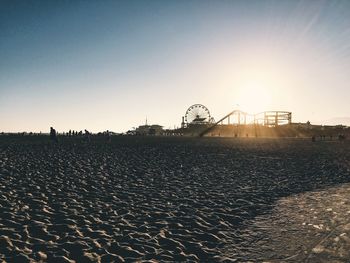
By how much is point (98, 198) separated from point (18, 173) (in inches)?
285

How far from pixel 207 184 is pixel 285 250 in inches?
327

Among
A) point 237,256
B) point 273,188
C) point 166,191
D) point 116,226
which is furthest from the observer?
A: point 273,188

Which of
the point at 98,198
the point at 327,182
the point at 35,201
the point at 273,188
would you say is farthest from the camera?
the point at 327,182

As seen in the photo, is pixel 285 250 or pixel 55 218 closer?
pixel 285 250

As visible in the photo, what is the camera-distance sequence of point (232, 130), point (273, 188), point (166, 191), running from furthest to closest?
point (232, 130)
point (273, 188)
point (166, 191)

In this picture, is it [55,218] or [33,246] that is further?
[55,218]

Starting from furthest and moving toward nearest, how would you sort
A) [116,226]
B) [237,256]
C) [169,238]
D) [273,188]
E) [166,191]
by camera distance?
1. [273,188]
2. [166,191]
3. [116,226]
4. [169,238]
5. [237,256]

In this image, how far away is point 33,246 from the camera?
725cm

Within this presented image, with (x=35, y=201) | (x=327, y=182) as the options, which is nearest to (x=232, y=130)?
(x=327, y=182)

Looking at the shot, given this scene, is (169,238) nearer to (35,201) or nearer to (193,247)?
(193,247)

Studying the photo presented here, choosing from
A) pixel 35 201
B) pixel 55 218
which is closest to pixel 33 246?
pixel 55 218

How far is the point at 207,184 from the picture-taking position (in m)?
15.8

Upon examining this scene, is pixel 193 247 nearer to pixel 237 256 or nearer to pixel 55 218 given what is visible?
pixel 237 256

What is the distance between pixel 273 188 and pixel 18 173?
13176 mm
